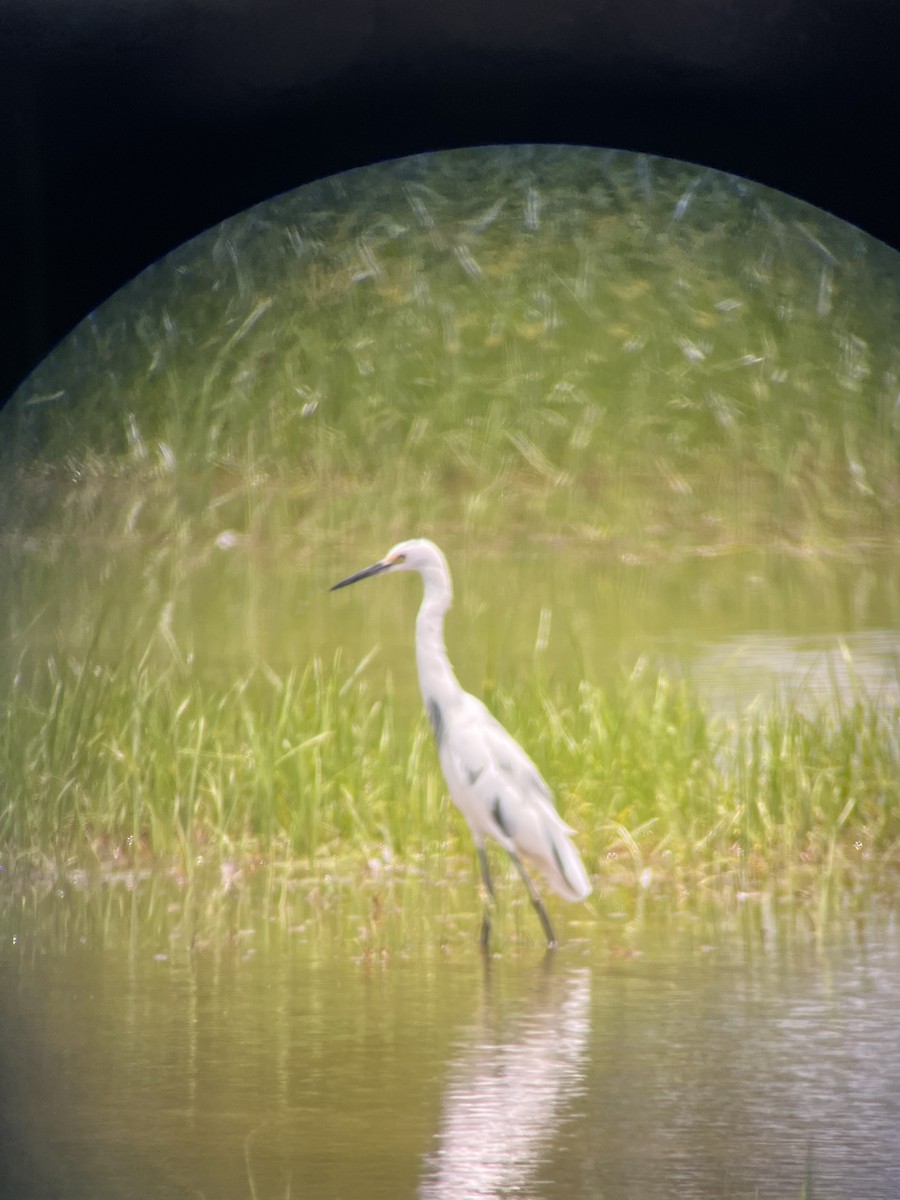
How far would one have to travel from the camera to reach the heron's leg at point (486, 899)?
134 inches

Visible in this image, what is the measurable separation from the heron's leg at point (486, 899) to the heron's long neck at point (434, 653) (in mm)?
258

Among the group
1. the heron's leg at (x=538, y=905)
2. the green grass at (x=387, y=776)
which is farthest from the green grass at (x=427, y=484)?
the heron's leg at (x=538, y=905)

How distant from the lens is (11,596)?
143 inches

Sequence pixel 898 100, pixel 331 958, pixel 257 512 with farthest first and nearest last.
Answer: pixel 257 512 < pixel 331 958 < pixel 898 100

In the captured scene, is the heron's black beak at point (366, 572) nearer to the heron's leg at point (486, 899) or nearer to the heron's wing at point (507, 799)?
the heron's wing at point (507, 799)

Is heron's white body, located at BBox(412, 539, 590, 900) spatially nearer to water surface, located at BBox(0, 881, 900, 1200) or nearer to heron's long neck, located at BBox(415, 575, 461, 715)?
heron's long neck, located at BBox(415, 575, 461, 715)

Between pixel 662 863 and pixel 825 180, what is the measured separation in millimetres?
1319

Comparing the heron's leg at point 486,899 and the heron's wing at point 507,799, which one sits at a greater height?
the heron's wing at point 507,799

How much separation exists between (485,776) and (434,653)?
26 cm

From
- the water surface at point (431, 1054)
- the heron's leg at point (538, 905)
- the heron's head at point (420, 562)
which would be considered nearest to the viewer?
the water surface at point (431, 1054)

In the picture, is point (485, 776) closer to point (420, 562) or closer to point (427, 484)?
point (420, 562)

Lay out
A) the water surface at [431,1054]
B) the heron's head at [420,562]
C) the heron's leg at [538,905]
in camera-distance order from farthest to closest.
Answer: the heron's head at [420,562] → the heron's leg at [538,905] → the water surface at [431,1054]

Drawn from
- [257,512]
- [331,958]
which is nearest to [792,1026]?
[331,958]

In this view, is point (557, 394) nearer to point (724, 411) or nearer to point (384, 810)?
point (724, 411)
